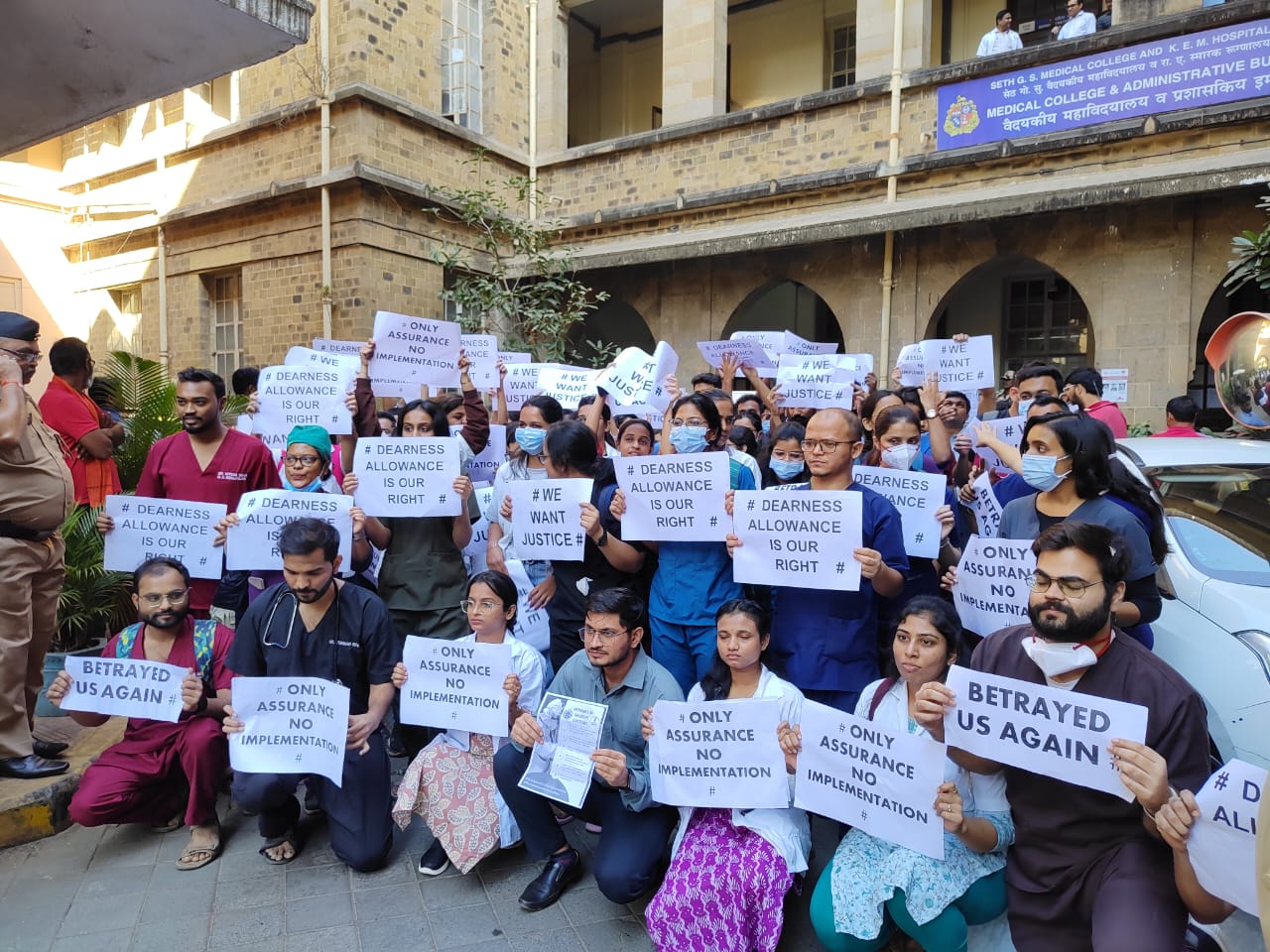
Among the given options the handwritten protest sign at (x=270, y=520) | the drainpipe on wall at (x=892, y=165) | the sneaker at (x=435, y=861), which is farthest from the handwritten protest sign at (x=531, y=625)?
the drainpipe on wall at (x=892, y=165)

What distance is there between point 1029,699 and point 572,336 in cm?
1327

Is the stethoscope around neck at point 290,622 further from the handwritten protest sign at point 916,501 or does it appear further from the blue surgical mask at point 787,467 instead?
the handwritten protest sign at point 916,501

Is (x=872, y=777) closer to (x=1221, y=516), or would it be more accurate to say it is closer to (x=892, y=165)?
(x=1221, y=516)

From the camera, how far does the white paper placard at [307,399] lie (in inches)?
210

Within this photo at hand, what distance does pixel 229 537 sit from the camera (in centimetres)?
415

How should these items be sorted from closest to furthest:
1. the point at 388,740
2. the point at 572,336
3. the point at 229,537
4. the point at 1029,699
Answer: the point at 1029,699
the point at 229,537
the point at 388,740
the point at 572,336

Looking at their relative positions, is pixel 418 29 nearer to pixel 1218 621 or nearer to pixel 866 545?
pixel 866 545

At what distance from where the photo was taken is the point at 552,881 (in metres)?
3.47

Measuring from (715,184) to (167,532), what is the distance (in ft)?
31.5

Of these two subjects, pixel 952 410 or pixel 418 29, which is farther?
pixel 418 29

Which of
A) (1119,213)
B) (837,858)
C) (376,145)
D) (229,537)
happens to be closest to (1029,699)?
(837,858)

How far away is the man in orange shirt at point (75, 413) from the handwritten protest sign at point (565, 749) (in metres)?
3.68

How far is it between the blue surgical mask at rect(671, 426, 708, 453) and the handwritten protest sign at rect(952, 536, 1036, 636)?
4.72 feet

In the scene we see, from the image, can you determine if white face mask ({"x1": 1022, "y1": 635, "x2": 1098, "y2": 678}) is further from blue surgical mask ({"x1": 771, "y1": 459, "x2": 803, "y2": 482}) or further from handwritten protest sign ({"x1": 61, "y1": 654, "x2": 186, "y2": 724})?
handwritten protest sign ({"x1": 61, "y1": 654, "x2": 186, "y2": 724})
